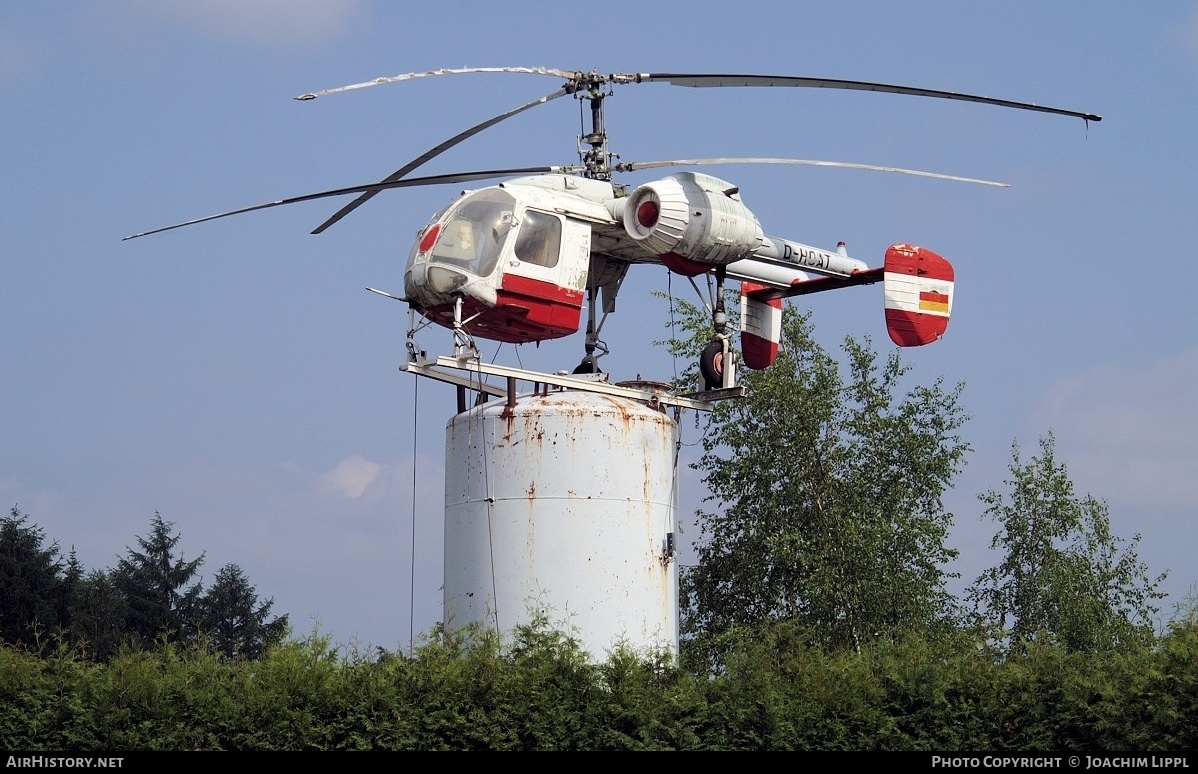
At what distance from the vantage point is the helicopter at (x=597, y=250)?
17703 millimetres

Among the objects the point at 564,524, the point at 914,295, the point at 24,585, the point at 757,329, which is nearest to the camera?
the point at 564,524

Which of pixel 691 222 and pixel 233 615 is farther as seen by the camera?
pixel 233 615

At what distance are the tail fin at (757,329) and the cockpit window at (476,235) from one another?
386cm

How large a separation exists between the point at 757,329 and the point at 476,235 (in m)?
4.34

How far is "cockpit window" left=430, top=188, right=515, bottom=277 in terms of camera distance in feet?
57.8

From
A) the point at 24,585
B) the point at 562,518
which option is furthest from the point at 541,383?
the point at 24,585

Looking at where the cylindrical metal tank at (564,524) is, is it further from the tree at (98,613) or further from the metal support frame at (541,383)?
the tree at (98,613)

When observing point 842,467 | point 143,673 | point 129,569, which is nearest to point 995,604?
point 842,467

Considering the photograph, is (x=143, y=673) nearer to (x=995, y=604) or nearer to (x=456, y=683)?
(x=456, y=683)

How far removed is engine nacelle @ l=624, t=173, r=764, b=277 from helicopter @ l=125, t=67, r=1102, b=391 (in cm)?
2

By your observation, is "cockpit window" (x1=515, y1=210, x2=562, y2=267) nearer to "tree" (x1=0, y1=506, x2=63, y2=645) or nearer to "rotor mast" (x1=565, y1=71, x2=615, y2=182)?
"rotor mast" (x1=565, y1=71, x2=615, y2=182)

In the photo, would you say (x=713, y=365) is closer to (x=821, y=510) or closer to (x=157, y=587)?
(x=821, y=510)

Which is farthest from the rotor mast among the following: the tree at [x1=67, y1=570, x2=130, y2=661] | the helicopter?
the tree at [x1=67, y1=570, x2=130, y2=661]

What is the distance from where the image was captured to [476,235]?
17719mm
